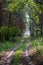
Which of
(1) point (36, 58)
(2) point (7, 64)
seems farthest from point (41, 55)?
(2) point (7, 64)

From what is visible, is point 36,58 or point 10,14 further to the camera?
point 10,14

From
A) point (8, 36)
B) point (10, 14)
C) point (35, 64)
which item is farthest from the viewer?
point (10, 14)

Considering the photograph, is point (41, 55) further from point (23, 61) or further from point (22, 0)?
point (22, 0)

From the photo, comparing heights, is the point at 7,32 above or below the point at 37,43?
below

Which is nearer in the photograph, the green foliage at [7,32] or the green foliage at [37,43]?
the green foliage at [37,43]

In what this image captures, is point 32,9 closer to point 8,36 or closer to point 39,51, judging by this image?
point 39,51

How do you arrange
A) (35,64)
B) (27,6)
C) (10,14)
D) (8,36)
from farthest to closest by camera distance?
1. (10,14)
2. (8,36)
3. (27,6)
4. (35,64)

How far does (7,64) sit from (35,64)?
2.16 metres

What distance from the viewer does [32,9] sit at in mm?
17312

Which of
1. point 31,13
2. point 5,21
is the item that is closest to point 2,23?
point 5,21

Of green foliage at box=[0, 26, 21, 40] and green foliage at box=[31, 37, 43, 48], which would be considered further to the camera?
green foliage at box=[0, 26, 21, 40]

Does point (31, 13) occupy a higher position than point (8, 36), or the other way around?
point (31, 13)

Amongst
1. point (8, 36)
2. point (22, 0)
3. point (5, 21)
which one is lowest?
point (8, 36)

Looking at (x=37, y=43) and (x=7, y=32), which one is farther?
(x=7, y=32)
